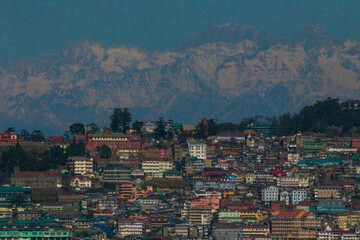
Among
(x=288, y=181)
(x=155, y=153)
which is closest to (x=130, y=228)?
(x=288, y=181)

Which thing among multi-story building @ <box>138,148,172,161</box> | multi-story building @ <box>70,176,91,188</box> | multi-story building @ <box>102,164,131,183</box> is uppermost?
multi-story building @ <box>138,148,172,161</box>

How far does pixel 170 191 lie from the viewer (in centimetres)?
8712

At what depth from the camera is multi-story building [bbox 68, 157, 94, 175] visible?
92438mm

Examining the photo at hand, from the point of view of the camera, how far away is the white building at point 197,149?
9838 cm

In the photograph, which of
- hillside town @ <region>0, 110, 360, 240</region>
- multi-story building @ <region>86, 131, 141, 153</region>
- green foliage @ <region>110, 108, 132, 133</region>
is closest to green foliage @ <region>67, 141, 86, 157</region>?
hillside town @ <region>0, 110, 360, 240</region>

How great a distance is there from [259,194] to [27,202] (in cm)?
1316

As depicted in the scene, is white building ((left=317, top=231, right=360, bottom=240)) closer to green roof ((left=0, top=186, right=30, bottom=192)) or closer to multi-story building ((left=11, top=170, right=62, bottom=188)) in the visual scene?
green roof ((left=0, top=186, right=30, bottom=192))

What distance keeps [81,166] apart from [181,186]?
7.56m

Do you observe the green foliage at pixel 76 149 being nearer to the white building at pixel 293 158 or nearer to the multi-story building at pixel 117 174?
the multi-story building at pixel 117 174

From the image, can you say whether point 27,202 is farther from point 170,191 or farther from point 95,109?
point 95,109

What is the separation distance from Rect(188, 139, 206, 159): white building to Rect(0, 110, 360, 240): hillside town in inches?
3.5

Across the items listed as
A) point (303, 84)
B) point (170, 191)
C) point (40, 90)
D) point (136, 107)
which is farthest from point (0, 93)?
point (170, 191)

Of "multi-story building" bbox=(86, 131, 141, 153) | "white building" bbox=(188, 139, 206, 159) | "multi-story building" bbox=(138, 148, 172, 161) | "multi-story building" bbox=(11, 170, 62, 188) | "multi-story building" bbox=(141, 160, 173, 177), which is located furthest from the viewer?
"multi-story building" bbox=(86, 131, 141, 153)

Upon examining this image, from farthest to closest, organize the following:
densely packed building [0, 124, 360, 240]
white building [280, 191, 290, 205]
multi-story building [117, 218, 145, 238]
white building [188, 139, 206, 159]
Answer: white building [188, 139, 206, 159]
white building [280, 191, 290, 205]
densely packed building [0, 124, 360, 240]
multi-story building [117, 218, 145, 238]
